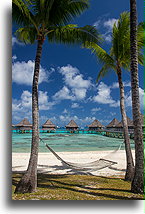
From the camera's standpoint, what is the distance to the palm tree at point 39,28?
248 centimetres

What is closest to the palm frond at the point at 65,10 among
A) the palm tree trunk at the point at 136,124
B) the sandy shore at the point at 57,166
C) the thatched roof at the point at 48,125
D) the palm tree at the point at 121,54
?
the palm tree at the point at 121,54

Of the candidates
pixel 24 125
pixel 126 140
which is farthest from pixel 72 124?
pixel 126 140

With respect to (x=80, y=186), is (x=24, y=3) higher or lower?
higher

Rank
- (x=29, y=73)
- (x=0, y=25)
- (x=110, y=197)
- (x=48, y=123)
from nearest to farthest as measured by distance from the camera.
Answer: (x=110, y=197) < (x=0, y=25) < (x=29, y=73) < (x=48, y=123)

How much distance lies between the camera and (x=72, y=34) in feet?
9.75

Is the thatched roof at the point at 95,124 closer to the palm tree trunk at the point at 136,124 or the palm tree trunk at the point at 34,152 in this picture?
the palm tree trunk at the point at 136,124

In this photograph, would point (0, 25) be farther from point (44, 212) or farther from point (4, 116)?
point (44, 212)

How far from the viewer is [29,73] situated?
339 centimetres

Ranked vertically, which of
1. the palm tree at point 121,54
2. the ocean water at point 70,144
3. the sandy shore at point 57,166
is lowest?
the ocean water at point 70,144

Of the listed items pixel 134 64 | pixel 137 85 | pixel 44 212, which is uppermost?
pixel 134 64

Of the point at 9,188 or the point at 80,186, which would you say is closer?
the point at 9,188

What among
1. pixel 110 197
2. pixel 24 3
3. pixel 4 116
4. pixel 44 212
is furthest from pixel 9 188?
pixel 24 3

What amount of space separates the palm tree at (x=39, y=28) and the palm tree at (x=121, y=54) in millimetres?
434

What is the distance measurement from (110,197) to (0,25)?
307 centimetres
